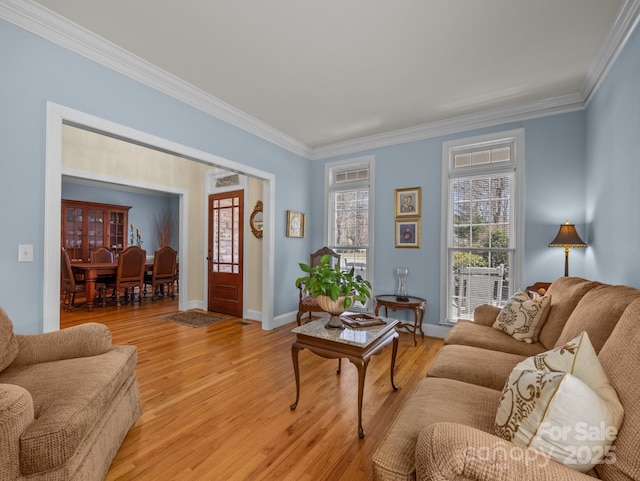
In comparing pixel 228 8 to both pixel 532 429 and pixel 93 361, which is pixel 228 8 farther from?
pixel 532 429

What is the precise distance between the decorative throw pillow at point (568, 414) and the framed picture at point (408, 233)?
3.03 metres

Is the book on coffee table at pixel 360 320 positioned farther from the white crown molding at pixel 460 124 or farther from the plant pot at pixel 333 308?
the white crown molding at pixel 460 124

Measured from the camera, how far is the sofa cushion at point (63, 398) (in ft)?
3.78

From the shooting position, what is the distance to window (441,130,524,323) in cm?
349

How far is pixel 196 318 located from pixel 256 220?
6.10ft

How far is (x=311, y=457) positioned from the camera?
5.60 ft

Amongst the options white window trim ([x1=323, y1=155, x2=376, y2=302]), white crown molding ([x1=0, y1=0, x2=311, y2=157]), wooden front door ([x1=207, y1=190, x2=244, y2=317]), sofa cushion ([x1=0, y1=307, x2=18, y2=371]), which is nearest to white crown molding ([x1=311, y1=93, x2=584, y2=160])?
white window trim ([x1=323, y1=155, x2=376, y2=302])

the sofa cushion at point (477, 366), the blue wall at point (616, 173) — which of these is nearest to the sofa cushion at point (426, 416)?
the sofa cushion at point (477, 366)

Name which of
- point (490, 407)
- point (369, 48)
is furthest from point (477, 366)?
point (369, 48)

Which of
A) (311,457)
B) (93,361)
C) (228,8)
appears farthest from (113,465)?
(228,8)

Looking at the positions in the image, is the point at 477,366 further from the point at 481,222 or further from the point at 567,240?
the point at 481,222

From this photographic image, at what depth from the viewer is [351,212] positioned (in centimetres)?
472

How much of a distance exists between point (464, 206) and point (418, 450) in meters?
3.40

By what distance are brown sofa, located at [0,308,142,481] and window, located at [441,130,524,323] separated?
3504 millimetres
